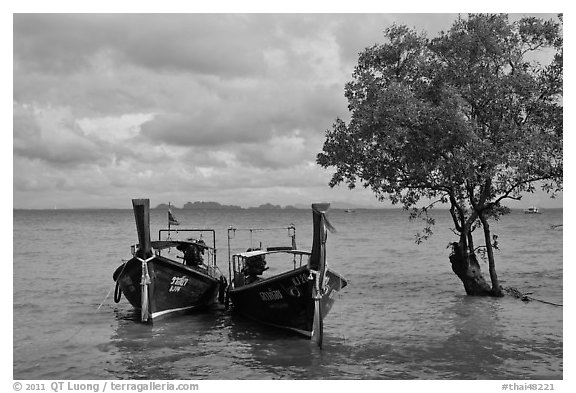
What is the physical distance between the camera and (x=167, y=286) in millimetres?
20000

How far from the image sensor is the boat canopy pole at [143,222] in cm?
1878

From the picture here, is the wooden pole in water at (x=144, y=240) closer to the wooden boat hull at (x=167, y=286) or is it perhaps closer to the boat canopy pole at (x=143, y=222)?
the boat canopy pole at (x=143, y=222)

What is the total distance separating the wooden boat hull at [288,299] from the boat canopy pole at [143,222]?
353 centimetres

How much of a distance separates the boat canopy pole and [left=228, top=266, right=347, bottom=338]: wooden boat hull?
139 inches

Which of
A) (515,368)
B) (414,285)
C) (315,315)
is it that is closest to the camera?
(515,368)

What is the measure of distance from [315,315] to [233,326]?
435 cm

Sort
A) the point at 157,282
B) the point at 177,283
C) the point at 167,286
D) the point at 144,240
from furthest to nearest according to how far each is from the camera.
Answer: the point at 177,283, the point at 167,286, the point at 157,282, the point at 144,240

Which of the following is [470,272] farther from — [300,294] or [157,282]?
[157,282]

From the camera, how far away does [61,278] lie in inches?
1281

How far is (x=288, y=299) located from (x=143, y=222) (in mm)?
5555

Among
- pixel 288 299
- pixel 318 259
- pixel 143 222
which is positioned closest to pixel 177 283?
pixel 143 222

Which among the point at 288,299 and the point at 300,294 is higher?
the point at 300,294

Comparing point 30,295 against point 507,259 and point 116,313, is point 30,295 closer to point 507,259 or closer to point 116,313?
point 116,313
